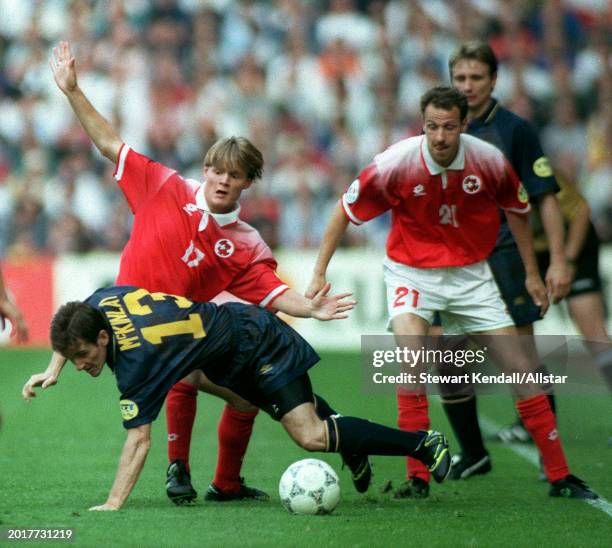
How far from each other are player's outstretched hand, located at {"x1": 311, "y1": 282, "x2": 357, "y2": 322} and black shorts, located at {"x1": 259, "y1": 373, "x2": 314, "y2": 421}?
32 centimetres

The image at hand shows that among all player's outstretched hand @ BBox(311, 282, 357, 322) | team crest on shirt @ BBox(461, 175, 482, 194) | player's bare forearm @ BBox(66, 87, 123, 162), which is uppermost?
player's bare forearm @ BBox(66, 87, 123, 162)

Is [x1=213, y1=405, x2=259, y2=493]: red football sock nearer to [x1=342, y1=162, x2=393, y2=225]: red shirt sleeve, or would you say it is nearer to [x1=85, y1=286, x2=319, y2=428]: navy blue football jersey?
[x1=85, y1=286, x2=319, y2=428]: navy blue football jersey

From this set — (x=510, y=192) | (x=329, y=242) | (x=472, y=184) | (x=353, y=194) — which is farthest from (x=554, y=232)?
(x=329, y=242)

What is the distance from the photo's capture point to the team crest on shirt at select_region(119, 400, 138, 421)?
18.4 ft

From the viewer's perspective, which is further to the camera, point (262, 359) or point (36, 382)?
point (262, 359)

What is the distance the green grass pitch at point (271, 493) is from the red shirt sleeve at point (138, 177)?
1.49 meters

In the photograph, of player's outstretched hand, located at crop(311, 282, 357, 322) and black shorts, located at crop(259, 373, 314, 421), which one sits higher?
player's outstretched hand, located at crop(311, 282, 357, 322)

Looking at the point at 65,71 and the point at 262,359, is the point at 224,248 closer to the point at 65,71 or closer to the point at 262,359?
the point at 262,359

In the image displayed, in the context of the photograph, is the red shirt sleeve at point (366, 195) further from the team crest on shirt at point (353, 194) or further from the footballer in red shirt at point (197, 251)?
the footballer in red shirt at point (197, 251)

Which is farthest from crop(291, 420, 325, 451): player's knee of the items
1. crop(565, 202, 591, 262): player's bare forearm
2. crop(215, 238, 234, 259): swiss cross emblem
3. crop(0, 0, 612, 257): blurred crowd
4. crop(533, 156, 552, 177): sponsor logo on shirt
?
crop(0, 0, 612, 257): blurred crowd

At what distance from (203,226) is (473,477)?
2.20m

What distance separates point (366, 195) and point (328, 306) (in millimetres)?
742

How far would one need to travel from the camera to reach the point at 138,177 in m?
6.40

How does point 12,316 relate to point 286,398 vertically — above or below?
above
